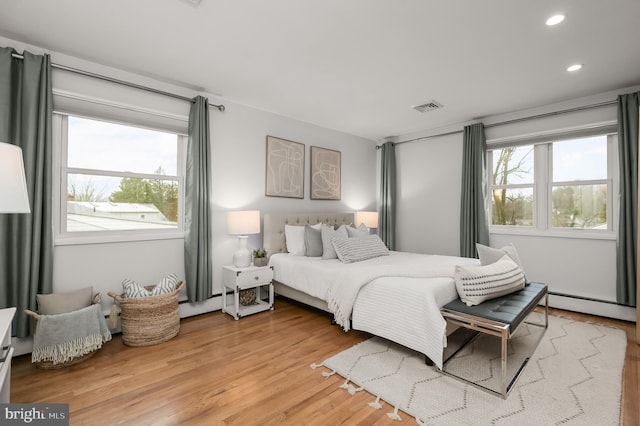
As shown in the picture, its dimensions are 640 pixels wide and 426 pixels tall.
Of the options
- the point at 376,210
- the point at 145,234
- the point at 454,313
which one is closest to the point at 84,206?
the point at 145,234

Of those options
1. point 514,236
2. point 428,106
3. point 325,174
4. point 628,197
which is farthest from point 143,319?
point 628,197

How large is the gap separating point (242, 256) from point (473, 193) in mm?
3332

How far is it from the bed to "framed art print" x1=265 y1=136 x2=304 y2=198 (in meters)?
0.98

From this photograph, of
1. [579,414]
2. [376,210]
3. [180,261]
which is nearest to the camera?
[579,414]

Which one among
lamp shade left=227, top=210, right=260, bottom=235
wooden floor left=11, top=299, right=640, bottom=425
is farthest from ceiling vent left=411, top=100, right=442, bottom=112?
wooden floor left=11, top=299, right=640, bottom=425

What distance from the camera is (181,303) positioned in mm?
3350

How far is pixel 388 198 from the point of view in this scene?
17.9ft

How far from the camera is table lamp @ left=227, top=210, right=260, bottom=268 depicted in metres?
3.43

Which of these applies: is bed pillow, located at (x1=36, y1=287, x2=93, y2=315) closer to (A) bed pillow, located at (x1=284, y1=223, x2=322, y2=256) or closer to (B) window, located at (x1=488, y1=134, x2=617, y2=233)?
(A) bed pillow, located at (x1=284, y1=223, x2=322, y2=256)

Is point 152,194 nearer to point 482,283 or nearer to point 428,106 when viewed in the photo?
point 482,283

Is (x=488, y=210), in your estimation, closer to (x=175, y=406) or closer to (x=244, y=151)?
(x=244, y=151)

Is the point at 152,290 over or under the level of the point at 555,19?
under

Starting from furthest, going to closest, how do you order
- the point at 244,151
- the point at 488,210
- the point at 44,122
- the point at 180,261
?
the point at 488,210 → the point at 244,151 → the point at 180,261 → the point at 44,122

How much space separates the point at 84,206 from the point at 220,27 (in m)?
2.09
